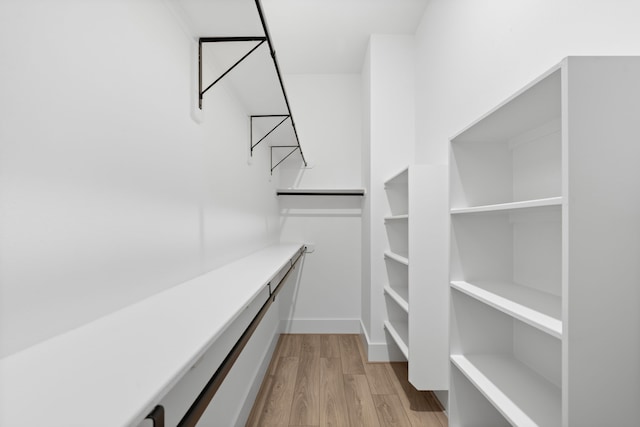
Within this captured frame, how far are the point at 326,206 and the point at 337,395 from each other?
164 centimetres

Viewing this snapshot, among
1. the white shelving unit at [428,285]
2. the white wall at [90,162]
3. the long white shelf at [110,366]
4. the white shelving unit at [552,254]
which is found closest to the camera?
the long white shelf at [110,366]

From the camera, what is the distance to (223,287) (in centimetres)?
84

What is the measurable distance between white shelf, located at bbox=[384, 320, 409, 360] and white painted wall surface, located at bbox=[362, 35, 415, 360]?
→ 0.15 meters

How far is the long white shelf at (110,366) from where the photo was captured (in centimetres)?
28

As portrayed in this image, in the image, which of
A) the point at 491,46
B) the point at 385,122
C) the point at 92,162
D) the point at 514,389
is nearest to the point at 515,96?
the point at 491,46

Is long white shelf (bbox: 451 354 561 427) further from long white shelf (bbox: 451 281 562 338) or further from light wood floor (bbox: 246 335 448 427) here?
light wood floor (bbox: 246 335 448 427)

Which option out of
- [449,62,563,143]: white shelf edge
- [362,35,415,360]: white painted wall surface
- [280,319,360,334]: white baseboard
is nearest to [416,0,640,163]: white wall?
[362,35,415,360]: white painted wall surface

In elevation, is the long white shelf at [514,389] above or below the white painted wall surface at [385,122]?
below

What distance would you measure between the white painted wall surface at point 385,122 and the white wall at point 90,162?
1618mm

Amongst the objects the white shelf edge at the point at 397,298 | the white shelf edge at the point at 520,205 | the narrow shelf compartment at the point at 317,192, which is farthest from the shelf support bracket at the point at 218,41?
the narrow shelf compartment at the point at 317,192

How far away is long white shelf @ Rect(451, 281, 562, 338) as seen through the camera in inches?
29.6

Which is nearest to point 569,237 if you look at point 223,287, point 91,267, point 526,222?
point 526,222

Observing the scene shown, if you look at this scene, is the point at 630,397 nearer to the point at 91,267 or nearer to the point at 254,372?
the point at 91,267

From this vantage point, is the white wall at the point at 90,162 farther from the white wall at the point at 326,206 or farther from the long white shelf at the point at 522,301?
the white wall at the point at 326,206
